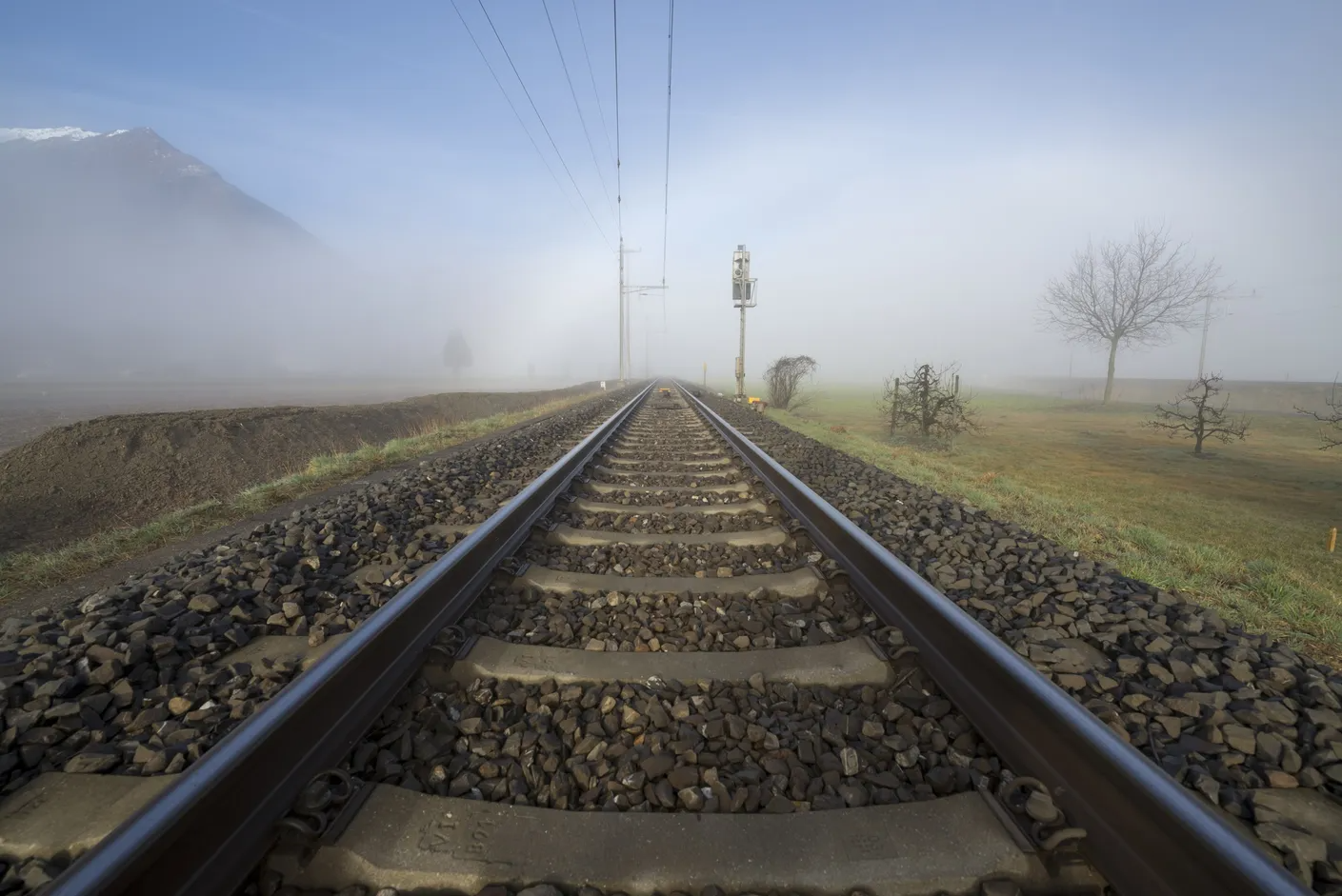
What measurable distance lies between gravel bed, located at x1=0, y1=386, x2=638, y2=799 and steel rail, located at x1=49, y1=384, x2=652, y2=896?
0.48 meters

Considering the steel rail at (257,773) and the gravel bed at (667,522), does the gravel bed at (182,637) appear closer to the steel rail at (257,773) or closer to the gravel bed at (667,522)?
the steel rail at (257,773)

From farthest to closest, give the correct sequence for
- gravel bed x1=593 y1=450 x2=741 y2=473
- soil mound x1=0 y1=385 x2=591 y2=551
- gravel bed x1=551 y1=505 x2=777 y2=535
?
soil mound x1=0 y1=385 x2=591 y2=551 → gravel bed x1=593 y1=450 x2=741 y2=473 → gravel bed x1=551 y1=505 x2=777 y2=535

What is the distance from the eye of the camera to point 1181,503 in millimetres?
8742

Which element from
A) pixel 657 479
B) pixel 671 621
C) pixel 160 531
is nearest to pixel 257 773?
pixel 671 621

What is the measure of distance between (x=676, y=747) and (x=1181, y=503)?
416 inches

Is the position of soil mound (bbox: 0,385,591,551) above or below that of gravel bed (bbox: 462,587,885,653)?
below

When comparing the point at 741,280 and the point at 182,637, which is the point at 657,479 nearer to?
the point at 182,637

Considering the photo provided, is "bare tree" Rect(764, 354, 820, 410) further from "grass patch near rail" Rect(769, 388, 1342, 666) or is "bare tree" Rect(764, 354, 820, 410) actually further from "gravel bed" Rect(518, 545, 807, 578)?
"gravel bed" Rect(518, 545, 807, 578)

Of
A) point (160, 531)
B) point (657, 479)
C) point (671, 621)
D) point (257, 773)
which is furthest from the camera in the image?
point (657, 479)

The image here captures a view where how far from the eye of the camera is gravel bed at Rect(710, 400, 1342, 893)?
1658 millimetres

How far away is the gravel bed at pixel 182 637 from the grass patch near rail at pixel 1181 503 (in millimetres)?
4962

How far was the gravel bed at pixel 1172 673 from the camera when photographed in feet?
5.44

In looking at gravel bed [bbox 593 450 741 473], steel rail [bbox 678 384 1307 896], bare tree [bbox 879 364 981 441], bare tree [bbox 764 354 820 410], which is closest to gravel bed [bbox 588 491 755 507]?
gravel bed [bbox 593 450 741 473]

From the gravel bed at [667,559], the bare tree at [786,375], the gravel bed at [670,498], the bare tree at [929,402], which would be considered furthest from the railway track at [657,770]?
the bare tree at [786,375]
